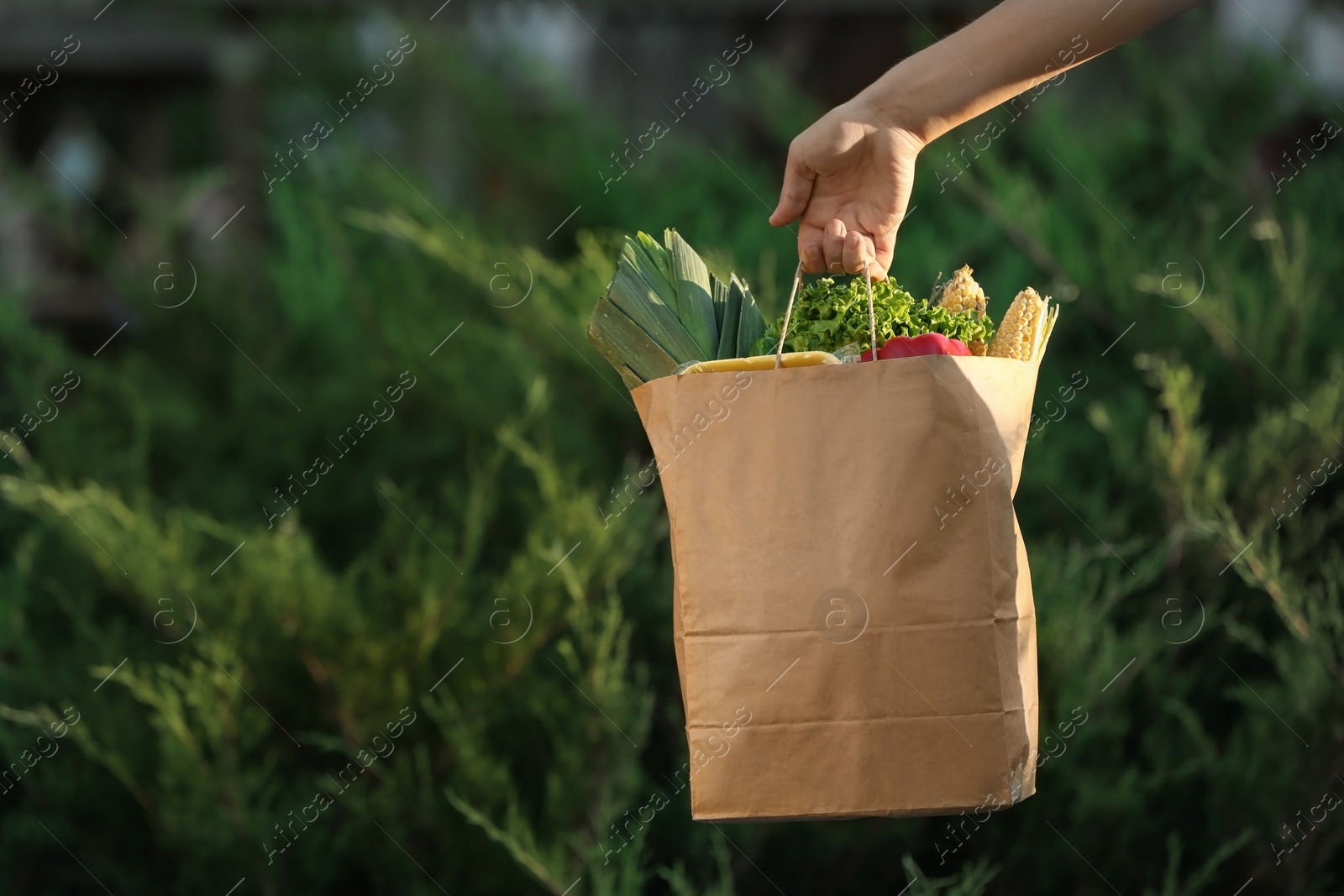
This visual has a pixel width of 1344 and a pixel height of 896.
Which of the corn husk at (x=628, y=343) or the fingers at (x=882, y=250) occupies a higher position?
the corn husk at (x=628, y=343)

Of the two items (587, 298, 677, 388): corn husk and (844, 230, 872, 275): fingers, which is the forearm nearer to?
(844, 230, 872, 275): fingers

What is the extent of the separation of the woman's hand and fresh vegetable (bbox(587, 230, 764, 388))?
12cm

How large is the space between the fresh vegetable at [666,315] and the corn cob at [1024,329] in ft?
1.07

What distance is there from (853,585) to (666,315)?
0.46 m

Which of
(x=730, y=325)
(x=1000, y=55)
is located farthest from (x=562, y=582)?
(x=1000, y=55)

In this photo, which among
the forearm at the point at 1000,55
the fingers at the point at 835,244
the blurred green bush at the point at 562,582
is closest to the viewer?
the forearm at the point at 1000,55

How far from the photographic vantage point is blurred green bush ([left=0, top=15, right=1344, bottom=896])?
2.51 meters

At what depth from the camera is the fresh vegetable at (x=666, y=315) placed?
1.55m

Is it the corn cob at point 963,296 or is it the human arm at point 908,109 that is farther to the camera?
the corn cob at point 963,296

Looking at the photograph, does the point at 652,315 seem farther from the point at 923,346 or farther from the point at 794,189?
the point at 923,346

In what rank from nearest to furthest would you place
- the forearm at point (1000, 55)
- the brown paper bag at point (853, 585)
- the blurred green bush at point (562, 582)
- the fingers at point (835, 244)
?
1. the brown paper bag at point (853, 585)
2. the forearm at point (1000, 55)
3. the fingers at point (835, 244)
4. the blurred green bush at point (562, 582)

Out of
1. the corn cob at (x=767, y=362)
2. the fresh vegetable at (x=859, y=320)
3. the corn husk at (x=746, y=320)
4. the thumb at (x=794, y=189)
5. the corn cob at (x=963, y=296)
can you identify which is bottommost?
the corn cob at (x=963, y=296)

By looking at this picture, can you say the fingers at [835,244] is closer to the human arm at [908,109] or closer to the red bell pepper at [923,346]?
the human arm at [908,109]

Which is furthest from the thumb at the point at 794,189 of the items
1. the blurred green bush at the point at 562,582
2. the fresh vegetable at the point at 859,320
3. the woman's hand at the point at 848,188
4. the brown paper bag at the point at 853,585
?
the blurred green bush at the point at 562,582
